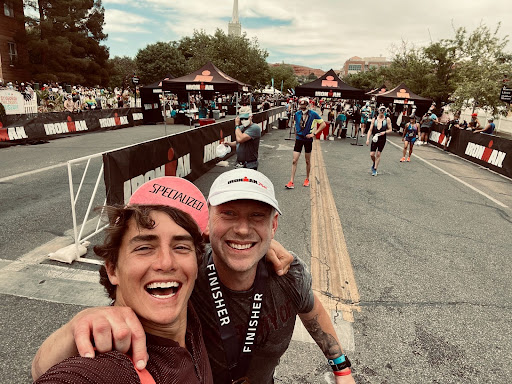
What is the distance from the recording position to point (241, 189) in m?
1.60

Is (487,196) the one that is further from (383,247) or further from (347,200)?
(383,247)

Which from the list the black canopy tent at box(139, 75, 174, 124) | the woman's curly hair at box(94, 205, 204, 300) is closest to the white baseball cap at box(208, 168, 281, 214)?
the woman's curly hair at box(94, 205, 204, 300)

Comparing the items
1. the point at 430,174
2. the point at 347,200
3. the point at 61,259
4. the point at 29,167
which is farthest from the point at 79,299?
Answer: the point at 430,174

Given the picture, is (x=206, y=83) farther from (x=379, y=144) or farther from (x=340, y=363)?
(x=340, y=363)

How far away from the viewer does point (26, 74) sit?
37.5m

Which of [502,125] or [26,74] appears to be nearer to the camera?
[502,125]

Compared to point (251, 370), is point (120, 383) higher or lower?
higher

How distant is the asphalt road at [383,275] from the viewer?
9.75 ft

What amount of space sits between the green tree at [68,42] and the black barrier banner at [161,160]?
36076mm

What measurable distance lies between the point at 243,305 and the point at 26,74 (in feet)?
153

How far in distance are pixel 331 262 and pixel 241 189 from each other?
354 centimetres

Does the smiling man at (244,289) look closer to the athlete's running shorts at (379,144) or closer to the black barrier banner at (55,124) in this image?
the athlete's running shorts at (379,144)

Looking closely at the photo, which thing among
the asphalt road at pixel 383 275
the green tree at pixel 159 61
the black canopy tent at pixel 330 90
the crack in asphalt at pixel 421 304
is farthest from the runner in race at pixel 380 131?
the green tree at pixel 159 61

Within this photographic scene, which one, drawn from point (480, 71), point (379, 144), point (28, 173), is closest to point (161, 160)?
point (28, 173)
